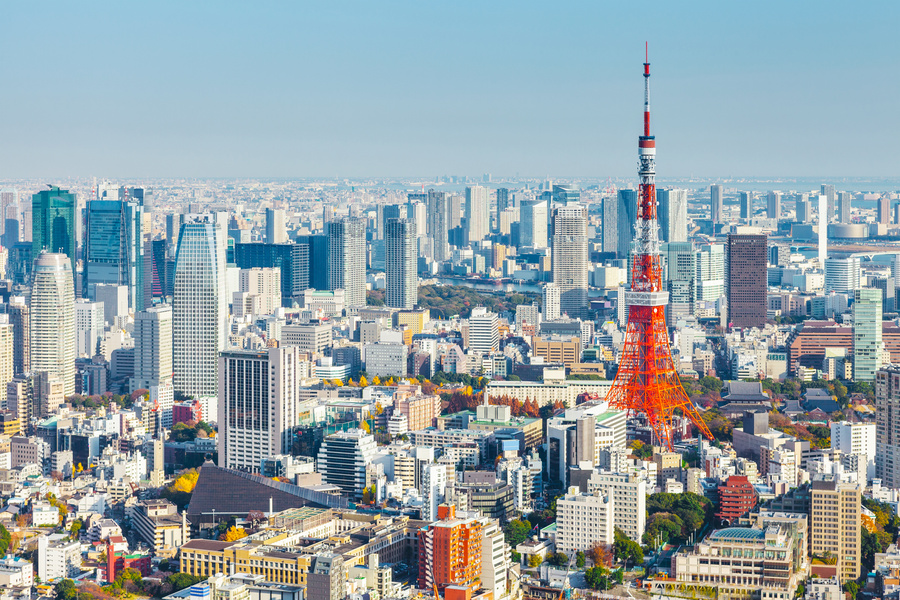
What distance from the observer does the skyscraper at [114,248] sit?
128ft

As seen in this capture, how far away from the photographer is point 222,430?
19953 mm

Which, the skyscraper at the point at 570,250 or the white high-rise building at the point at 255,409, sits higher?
the skyscraper at the point at 570,250

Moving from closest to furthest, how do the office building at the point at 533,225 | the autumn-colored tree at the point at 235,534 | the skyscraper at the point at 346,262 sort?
the autumn-colored tree at the point at 235,534, the skyscraper at the point at 346,262, the office building at the point at 533,225

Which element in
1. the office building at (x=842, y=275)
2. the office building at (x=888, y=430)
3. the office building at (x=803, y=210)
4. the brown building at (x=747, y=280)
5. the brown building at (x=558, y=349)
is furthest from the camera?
the office building at (x=803, y=210)

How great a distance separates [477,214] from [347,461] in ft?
144

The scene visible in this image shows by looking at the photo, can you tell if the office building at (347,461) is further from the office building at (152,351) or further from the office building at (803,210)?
the office building at (803,210)

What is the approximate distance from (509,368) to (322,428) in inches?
347

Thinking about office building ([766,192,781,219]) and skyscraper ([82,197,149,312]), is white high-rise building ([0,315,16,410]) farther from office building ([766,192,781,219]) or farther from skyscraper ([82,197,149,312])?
office building ([766,192,781,219])

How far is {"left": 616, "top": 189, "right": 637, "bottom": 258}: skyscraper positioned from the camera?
167 feet

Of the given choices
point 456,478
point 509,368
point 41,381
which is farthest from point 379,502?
point 509,368

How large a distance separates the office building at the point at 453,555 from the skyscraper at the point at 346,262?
28599mm

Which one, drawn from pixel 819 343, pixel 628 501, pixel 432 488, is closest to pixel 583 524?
pixel 628 501

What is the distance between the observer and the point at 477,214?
62.1m

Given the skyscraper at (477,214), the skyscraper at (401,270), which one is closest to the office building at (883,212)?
the skyscraper at (477,214)
